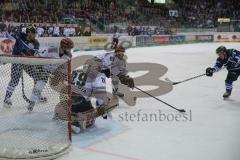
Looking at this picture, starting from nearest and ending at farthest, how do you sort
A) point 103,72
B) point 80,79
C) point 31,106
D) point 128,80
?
point 80,79 → point 31,106 → point 103,72 → point 128,80

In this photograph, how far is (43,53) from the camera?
563 cm

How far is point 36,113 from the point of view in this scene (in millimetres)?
5148

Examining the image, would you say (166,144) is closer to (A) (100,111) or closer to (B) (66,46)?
(A) (100,111)

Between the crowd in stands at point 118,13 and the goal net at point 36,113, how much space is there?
10251mm

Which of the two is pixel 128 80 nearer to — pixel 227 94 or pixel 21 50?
pixel 21 50

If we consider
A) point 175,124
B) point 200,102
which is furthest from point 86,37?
point 175,124

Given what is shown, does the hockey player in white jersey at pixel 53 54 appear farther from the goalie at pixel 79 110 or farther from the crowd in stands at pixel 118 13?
the crowd in stands at pixel 118 13

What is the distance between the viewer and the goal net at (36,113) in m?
3.79

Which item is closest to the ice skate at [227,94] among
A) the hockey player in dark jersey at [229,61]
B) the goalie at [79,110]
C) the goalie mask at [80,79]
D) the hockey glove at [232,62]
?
the hockey player in dark jersey at [229,61]

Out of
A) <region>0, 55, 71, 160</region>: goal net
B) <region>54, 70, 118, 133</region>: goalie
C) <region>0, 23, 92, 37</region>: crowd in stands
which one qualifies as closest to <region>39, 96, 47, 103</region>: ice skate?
<region>0, 55, 71, 160</region>: goal net

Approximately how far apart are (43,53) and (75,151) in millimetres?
2167

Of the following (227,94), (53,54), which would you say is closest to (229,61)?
(227,94)

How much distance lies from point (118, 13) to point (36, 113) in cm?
1853

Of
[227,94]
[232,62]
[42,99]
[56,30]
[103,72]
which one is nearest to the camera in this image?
[42,99]
